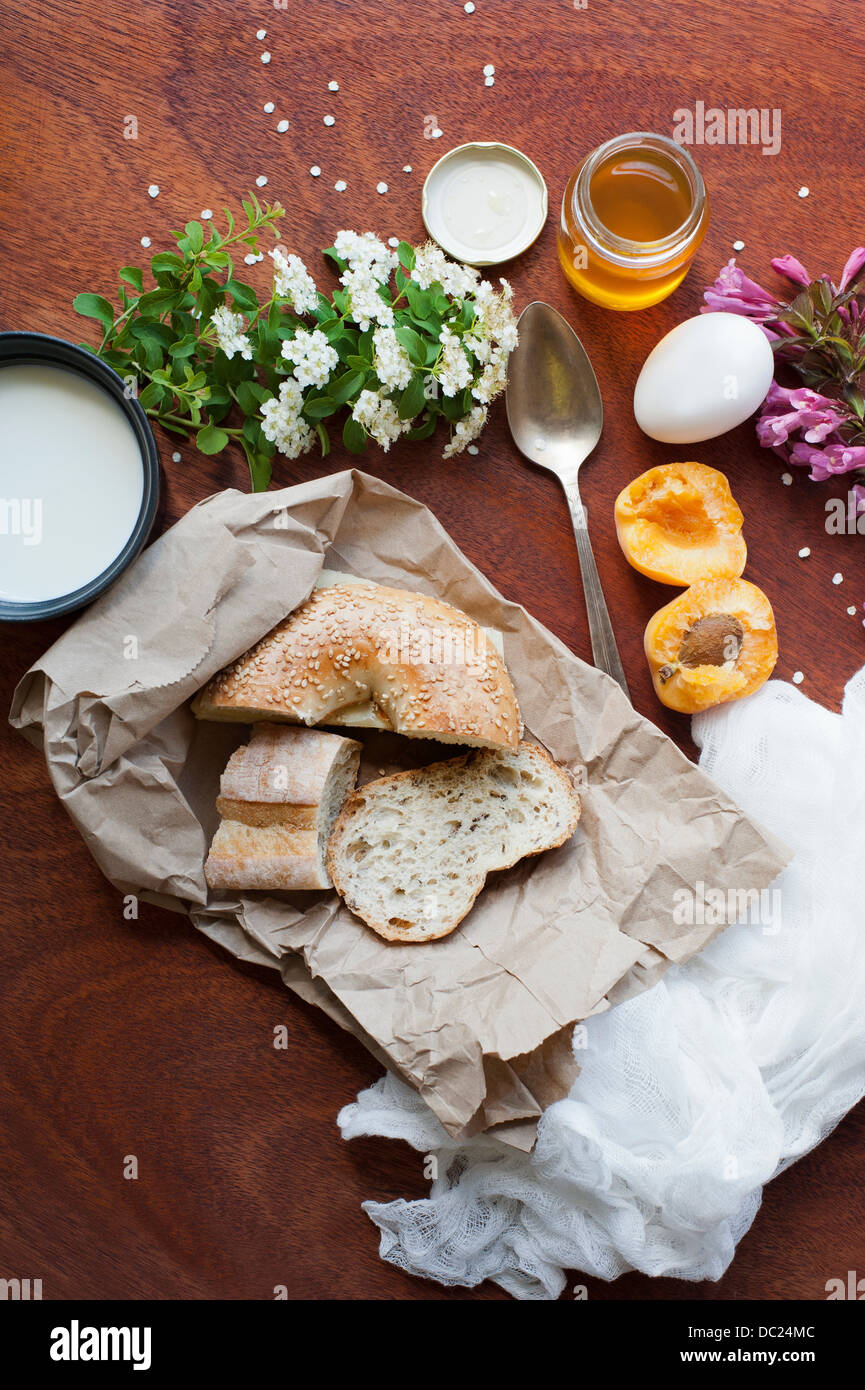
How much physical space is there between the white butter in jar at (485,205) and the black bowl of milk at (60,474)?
0.61 meters

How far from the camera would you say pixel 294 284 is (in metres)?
1.29

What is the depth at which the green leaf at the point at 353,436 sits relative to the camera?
1.36 m

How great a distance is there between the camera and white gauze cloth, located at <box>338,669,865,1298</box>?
1.30 m

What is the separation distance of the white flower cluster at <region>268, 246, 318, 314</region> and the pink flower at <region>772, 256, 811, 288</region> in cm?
75

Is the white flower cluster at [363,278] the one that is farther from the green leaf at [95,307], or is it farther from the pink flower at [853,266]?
the pink flower at [853,266]

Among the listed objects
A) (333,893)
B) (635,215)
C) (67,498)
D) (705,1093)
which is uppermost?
(635,215)

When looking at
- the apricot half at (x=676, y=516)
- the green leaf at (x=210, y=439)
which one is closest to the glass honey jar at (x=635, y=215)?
the apricot half at (x=676, y=516)

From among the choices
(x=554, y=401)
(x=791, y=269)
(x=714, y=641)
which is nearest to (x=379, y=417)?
A: (x=554, y=401)

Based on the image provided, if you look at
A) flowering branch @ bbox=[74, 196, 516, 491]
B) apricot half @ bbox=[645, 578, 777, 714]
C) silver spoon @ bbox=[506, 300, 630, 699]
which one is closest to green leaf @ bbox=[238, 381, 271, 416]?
flowering branch @ bbox=[74, 196, 516, 491]

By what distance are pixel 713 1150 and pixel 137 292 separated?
1.51 meters

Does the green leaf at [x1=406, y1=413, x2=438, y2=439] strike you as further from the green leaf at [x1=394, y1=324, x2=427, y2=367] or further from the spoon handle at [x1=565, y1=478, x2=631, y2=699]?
the spoon handle at [x1=565, y1=478, x2=631, y2=699]

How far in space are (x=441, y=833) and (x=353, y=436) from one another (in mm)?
633

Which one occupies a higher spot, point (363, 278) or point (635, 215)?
point (635, 215)

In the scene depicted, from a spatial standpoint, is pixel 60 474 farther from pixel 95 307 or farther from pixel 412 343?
pixel 412 343
